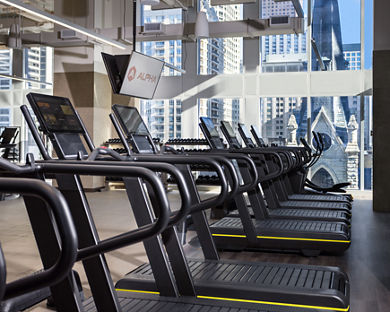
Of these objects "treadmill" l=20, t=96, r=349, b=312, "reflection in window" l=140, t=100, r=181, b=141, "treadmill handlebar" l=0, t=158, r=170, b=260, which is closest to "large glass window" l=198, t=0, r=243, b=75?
"reflection in window" l=140, t=100, r=181, b=141

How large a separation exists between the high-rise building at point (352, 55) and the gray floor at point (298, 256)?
13.0 ft

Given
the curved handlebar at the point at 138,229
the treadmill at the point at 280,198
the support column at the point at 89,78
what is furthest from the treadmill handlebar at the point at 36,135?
the support column at the point at 89,78

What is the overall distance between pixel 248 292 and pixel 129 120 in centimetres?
158

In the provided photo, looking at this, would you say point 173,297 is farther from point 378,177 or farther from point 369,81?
point 369,81

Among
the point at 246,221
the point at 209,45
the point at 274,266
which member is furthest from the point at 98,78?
the point at 274,266

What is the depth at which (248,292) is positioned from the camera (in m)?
2.88

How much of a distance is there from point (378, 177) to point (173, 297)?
541 cm

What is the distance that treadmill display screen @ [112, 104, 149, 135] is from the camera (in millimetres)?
3602

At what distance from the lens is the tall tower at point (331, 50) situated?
33.9 feet

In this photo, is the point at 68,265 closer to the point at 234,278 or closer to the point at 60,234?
the point at 60,234

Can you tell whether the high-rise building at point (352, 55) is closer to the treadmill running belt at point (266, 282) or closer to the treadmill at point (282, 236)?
the treadmill at point (282, 236)

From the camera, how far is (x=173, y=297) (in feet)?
9.39

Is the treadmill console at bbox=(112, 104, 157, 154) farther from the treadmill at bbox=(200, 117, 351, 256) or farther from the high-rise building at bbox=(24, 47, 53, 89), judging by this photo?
the high-rise building at bbox=(24, 47, 53, 89)

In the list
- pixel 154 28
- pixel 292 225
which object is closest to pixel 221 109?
pixel 154 28
